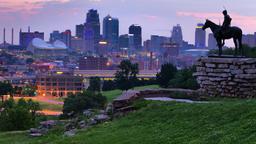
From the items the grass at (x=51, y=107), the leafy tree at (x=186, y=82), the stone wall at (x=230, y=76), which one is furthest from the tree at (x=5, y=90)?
the stone wall at (x=230, y=76)

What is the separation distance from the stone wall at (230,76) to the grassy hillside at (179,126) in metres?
2.48

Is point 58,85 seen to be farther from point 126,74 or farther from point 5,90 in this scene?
point 126,74

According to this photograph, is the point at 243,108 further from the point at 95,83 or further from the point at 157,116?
the point at 95,83

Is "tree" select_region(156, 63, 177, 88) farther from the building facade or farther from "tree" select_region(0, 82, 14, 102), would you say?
the building facade

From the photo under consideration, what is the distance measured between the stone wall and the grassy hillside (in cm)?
248

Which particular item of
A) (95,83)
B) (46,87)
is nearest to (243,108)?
(95,83)

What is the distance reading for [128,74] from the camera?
247 feet

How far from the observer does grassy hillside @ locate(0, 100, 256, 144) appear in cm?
966

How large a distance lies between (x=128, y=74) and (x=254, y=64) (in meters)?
59.2

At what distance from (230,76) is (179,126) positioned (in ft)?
17.8

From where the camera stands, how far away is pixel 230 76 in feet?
53.7

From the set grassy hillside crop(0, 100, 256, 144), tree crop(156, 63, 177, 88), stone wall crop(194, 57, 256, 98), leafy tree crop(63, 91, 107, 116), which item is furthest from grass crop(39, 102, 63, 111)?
grassy hillside crop(0, 100, 256, 144)

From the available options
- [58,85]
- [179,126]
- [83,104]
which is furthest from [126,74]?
[58,85]

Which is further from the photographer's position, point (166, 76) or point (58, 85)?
point (58, 85)
